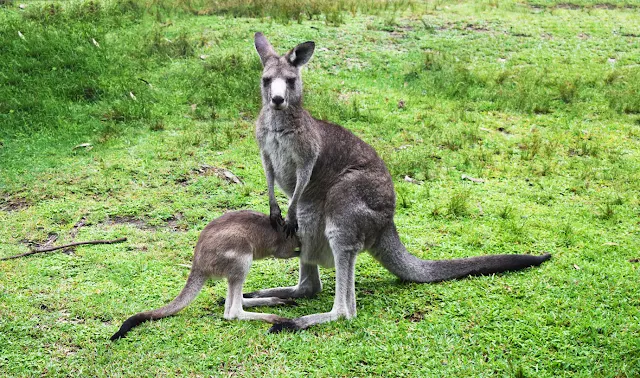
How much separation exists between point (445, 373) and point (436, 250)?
182 cm

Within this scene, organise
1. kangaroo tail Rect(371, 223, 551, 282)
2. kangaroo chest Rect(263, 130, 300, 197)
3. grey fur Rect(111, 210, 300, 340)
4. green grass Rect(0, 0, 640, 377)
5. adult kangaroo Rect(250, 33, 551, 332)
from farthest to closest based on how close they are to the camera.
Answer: kangaroo tail Rect(371, 223, 551, 282) < kangaroo chest Rect(263, 130, 300, 197) < adult kangaroo Rect(250, 33, 551, 332) < grey fur Rect(111, 210, 300, 340) < green grass Rect(0, 0, 640, 377)

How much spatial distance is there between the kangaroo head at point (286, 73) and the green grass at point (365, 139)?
152cm

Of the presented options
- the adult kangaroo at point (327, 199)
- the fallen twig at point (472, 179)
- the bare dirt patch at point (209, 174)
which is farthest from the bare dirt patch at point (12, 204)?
the fallen twig at point (472, 179)

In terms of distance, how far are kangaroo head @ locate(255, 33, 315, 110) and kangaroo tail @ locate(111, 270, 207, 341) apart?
1252 mm

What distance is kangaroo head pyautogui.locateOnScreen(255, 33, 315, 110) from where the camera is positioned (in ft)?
14.0

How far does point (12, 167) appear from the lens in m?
6.98

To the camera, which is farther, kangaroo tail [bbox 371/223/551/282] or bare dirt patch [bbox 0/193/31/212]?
bare dirt patch [bbox 0/193/31/212]

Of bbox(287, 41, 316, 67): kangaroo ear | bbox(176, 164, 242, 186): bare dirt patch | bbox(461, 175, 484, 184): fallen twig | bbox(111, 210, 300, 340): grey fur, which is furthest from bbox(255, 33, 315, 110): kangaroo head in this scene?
bbox(461, 175, 484, 184): fallen twig

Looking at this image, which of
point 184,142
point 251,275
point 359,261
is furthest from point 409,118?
point 251,275

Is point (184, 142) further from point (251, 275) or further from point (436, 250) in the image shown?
point (436, 250)

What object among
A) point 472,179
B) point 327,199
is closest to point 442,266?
point 327,199

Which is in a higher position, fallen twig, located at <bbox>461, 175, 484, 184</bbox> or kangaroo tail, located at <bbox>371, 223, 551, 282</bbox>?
kangaroo tail, located at <bbox>371, 223, 551, 282</bbox>

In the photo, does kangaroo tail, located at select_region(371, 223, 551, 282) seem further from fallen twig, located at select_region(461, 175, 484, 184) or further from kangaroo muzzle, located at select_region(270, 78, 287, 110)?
fallen twig, located at select_region(461, 175, 484, 184)

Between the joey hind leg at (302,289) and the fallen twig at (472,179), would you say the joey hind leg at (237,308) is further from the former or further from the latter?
the fallen twig at (472,179)
